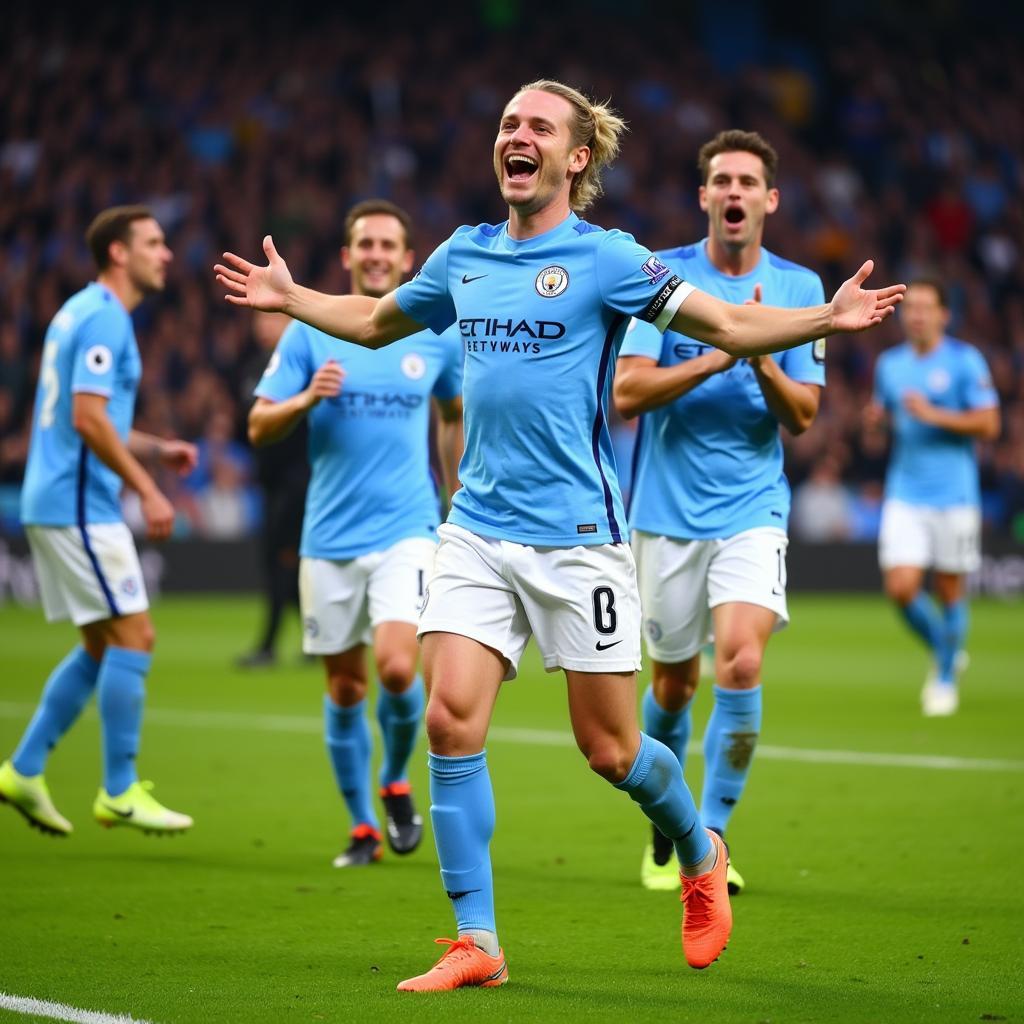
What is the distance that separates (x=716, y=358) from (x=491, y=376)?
4.36 feet

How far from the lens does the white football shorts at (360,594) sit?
7344 millimetres

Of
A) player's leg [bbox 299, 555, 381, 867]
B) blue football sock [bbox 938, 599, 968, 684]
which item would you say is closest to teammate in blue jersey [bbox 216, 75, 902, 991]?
player's leg [bbox 299, 555, 381, 867]

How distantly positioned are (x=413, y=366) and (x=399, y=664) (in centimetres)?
124

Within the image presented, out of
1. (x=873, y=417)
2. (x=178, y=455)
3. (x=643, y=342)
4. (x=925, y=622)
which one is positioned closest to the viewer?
(x=643, y=342)

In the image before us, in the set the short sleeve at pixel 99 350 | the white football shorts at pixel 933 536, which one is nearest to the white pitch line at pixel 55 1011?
the short sleeve at pixel 99 350

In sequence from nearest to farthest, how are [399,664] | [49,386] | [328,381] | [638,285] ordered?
1. [638,285]
2. [328,381]
3. [399,664]
4. [49,386]

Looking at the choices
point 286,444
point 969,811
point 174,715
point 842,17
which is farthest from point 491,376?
point 842,17

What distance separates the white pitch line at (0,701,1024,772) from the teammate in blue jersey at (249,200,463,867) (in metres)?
3.19

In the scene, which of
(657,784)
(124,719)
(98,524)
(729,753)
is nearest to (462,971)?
(657,784)

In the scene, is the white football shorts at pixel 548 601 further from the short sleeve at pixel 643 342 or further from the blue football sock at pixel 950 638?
the blue football sock at pixel 950 638

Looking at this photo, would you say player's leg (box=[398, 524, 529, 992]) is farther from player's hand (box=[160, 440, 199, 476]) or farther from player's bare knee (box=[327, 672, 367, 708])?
player's hand (box=[160, 440, 199, 476])

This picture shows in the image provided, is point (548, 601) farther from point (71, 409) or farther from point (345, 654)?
point (71, 409)

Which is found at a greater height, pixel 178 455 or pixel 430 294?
pixel 430 294

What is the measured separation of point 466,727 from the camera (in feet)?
16.8
